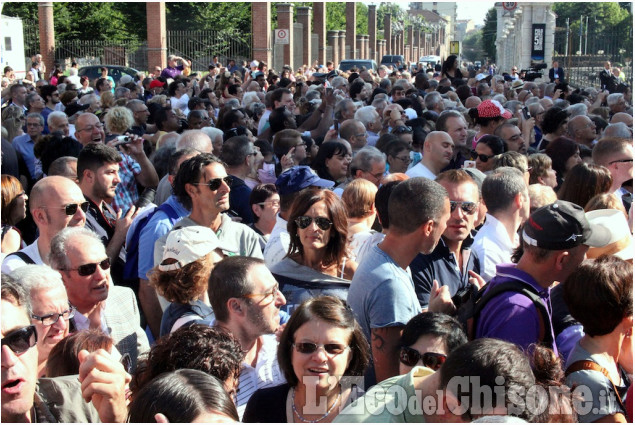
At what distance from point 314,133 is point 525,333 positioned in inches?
301

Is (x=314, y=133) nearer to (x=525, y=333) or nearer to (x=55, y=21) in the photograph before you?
(x=525, y=333)

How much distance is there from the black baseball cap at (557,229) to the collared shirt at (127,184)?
396cm

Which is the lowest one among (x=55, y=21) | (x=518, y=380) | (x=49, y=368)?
(x=49, y=368)

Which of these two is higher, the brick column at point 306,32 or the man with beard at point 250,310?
the brick column at point 306,32

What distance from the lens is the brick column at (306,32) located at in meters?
41.8

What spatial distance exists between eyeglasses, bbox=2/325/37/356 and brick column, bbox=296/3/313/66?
39645 mm

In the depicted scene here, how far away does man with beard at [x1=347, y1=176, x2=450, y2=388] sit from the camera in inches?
143

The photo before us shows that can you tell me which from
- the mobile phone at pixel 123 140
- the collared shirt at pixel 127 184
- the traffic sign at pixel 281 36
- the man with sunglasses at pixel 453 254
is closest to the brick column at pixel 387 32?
the traffic sign at pixel 281 36

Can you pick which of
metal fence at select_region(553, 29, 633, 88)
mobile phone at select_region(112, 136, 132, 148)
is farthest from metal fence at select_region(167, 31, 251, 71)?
mobile phone at select_region(112, 136, 132, 148)

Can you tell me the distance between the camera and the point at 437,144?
23.2 ft

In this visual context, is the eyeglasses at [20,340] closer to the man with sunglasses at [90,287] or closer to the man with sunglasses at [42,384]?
the man with sunglasses at [42,384]

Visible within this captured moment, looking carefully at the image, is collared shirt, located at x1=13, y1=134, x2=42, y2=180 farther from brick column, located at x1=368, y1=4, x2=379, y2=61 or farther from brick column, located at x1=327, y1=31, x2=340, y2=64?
brick column, located at x1=368, y1=4, x2=379, y2=61

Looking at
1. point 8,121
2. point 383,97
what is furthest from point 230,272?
point 383,97

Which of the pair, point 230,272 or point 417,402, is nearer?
point 417,402
